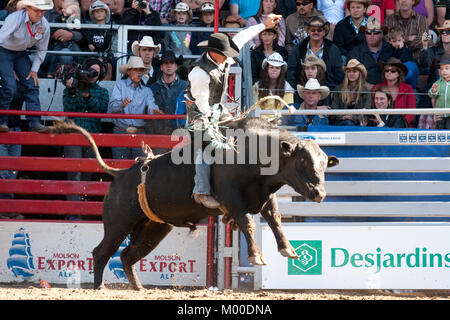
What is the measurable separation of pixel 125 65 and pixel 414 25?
152 inches

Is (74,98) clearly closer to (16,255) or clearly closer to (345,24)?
(16,255)

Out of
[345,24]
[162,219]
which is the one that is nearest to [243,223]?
[162,219]

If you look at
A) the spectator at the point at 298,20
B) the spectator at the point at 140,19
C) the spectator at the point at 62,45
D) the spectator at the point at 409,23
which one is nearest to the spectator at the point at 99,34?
the spectator at the point at 62,45

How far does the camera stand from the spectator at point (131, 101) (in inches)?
350

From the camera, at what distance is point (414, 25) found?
10.3 metres

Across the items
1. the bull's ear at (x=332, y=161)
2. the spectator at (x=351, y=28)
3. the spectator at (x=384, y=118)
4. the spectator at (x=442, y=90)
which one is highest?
the spectator at (x=351, y=28)

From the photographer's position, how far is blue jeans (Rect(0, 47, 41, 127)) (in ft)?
28.6

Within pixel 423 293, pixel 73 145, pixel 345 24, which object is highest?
pixel 345 24

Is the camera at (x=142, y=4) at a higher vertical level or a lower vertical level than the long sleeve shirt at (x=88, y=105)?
higher

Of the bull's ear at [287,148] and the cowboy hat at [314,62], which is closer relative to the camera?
the bull's ear at [287,148]

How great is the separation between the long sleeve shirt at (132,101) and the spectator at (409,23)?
11.3 ft

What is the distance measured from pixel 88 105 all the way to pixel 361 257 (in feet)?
11.6

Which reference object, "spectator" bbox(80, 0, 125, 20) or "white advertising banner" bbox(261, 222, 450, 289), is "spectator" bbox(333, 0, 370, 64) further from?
"white advertising banner" bbox(261, 222, 450, 289)

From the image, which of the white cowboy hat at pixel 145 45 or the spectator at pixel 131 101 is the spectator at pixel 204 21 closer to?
the white cowboy hat at pixel 145 45
